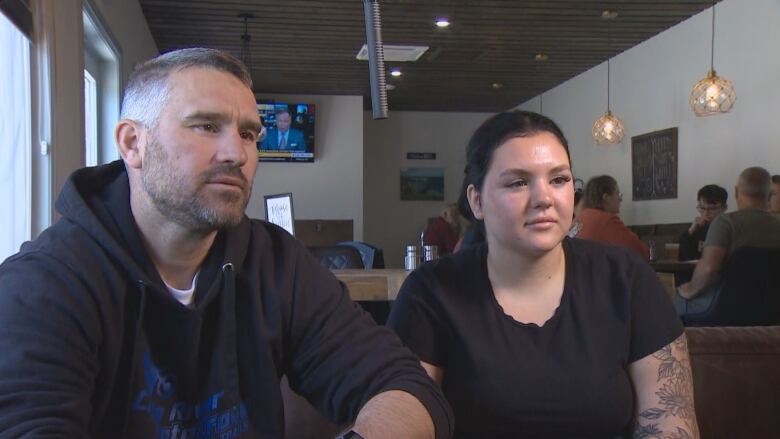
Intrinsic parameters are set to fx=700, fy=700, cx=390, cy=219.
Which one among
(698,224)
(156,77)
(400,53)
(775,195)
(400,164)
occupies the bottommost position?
(698,224)

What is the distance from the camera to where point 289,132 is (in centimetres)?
948

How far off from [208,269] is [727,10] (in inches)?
226

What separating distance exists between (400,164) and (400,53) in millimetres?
4022

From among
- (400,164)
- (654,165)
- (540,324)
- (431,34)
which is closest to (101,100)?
(431,34)

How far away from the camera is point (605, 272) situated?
60.4 inches

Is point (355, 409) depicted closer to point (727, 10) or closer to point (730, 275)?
point (730, 275)

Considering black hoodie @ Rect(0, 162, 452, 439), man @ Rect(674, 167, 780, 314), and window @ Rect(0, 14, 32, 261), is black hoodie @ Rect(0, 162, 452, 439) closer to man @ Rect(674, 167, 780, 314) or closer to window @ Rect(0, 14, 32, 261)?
window @ Rect(0, 14, 32, 261)

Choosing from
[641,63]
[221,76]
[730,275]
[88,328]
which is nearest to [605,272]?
[221,76]

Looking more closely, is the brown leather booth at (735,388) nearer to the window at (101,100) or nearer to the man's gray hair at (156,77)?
the man's gray hair at (156,77)

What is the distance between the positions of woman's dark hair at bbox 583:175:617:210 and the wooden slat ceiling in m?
1.81

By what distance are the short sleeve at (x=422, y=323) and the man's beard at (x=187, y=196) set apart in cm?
47

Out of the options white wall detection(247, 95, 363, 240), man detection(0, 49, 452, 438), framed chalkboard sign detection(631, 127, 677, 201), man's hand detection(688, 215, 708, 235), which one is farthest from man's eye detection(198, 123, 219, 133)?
white wall detection(247, 95, 363, 240)

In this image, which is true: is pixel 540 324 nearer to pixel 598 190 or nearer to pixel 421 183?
pixel 598 190

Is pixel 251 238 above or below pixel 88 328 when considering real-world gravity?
above
